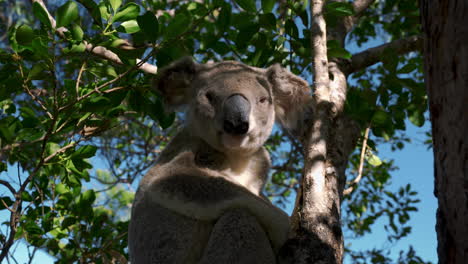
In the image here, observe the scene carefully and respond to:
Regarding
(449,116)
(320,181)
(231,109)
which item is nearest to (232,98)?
(231,109)

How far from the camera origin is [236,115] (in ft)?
8.77

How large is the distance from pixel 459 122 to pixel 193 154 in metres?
2.04

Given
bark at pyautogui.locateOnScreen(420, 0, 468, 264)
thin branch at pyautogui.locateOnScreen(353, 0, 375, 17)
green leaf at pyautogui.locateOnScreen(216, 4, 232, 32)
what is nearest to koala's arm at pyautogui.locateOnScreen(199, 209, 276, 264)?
bark at pyautogui.locateOnScreen(420, 0, 468, 264)

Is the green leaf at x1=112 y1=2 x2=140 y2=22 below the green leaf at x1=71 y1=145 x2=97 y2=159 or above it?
above

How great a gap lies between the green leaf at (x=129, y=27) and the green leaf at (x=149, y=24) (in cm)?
17

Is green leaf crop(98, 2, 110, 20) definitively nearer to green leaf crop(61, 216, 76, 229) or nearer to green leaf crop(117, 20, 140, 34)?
green leaf crop(117, 20, 140, 34)

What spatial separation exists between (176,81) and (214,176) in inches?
39.5

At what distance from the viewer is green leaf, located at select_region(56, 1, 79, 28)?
243cm

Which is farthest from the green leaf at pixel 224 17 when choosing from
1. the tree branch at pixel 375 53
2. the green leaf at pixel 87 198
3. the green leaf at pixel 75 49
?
the green leaf at pixel 87 198

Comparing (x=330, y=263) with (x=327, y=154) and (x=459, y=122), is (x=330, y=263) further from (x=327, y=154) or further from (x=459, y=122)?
(x=459, y=122)

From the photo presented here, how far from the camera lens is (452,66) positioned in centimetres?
136

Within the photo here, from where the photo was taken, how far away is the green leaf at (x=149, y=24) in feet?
8.02

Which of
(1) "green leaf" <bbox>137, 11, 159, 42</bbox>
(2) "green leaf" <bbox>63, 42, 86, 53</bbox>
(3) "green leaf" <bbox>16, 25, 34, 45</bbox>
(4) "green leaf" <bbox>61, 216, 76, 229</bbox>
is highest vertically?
(1) "green leaf" <bbox>137, 11, 159, 42</bbox>

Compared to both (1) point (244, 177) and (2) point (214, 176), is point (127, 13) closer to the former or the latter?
(2) point (214, 176)
